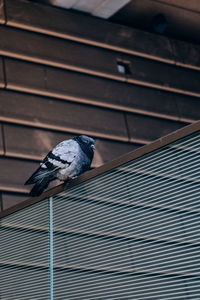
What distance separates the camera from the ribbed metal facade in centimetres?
228

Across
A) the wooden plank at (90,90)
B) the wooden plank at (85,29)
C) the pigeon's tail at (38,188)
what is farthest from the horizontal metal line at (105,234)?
the wooden plank at (85,29)

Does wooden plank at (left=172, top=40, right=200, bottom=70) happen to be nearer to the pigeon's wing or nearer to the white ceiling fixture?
the white ceiling fixture

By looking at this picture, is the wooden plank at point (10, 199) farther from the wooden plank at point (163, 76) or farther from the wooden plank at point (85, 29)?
the wooden plank at point (163, 76)

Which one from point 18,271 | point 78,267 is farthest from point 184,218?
point 18,271

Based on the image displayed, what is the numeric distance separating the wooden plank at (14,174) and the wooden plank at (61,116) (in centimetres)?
41

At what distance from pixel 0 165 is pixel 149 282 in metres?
2.88

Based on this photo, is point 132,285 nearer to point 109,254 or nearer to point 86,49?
point 109,254

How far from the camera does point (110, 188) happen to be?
9.11 feet

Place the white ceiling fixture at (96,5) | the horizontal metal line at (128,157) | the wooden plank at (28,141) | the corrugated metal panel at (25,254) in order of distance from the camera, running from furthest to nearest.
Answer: the white ceiling fixture at (96,5), the wooden plank at (28,141), the corrugated metal panel at (25,254), the horizontal metal line at (128,157)

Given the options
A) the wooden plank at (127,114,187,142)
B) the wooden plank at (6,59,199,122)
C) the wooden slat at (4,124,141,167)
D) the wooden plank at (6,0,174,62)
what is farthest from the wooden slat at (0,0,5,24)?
the wooden plank at (127,114,187,142)

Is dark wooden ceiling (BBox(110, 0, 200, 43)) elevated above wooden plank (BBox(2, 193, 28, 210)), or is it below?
above

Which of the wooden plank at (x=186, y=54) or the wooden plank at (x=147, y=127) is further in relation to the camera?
the wooden plank at (x=186, y=54)

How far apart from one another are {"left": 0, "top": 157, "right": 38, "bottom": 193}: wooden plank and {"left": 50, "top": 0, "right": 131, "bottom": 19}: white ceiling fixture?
1.96 metres

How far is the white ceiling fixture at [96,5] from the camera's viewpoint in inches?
232
